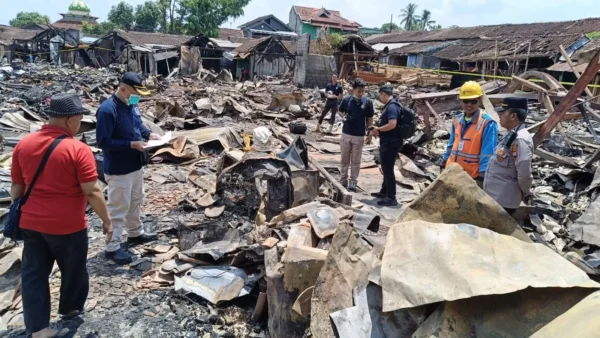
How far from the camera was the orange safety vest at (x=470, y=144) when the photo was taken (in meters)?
3.64

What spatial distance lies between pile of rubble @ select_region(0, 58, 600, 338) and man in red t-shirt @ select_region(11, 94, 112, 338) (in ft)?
1.62

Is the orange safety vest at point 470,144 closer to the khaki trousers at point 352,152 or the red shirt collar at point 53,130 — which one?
the khaki trousers at point 352,152

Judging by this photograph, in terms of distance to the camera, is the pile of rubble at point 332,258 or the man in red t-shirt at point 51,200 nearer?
the pile of rubble at point 332,258

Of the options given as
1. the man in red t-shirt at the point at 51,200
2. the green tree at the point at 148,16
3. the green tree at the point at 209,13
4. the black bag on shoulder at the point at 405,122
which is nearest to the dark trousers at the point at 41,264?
the man in red t-shirt at the point at 51,200

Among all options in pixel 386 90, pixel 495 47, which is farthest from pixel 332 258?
pixel 495 47

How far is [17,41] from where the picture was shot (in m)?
40.3

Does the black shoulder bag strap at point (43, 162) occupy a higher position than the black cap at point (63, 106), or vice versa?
the black cap at point (63, 106)

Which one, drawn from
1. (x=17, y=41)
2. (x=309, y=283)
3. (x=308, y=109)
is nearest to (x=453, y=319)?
(x=309, y=283)

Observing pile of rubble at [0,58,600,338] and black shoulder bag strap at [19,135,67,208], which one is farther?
black shoulder bag strap at [19,135,67,208]

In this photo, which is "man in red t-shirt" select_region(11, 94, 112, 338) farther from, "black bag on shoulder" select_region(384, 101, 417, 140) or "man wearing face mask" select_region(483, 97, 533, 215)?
"black bag on shoulder" select_region(384, 101, 417, 140)

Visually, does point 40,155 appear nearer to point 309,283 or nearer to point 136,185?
point 136,185

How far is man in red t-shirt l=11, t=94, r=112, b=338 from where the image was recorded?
271 centimetres

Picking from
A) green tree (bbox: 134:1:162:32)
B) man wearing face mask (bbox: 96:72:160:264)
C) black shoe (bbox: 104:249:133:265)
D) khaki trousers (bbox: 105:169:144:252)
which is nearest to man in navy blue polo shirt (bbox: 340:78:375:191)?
man wearing face mask (bbox: 96:72:160:264)

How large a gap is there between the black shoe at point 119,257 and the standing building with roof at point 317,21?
1945 inches
